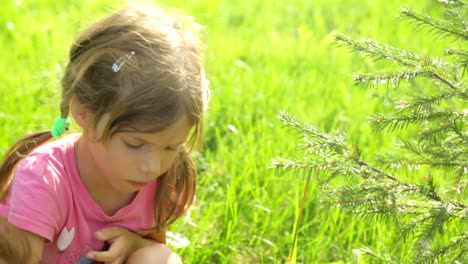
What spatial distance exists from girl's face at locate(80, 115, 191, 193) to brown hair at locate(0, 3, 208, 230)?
0.02 m

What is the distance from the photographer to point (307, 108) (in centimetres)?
409

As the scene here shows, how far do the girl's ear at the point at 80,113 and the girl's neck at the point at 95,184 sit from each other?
11 cm

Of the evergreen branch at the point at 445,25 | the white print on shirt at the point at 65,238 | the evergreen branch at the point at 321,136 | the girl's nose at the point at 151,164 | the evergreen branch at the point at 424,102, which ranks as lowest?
the white print on shirt at the point at 65,238

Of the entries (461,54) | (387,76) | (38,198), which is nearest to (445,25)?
(461,54)

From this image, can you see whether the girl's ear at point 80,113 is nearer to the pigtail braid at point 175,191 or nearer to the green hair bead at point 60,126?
the green hair bead at point 60,126

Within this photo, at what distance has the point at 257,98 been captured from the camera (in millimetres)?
4047

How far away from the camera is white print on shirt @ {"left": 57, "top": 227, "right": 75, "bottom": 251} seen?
252cm

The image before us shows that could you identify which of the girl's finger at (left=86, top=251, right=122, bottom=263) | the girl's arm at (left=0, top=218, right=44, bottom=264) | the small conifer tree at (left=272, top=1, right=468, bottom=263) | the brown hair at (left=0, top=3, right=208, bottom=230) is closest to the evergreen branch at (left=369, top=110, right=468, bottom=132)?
the small conifer tree at (left=272, top=1, right=468, bottom=263)

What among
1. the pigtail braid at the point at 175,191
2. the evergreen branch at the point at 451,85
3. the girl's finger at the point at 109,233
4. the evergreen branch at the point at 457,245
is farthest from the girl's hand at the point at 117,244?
the evergreen branch at the point at 451,85

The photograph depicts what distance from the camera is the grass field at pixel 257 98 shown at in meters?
3.07

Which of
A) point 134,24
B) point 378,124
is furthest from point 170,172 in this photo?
point 378,124

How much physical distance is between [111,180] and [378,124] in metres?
0.78

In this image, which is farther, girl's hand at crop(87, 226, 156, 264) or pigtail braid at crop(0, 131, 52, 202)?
pigtail braid at crop(0, 131, 52, 202)

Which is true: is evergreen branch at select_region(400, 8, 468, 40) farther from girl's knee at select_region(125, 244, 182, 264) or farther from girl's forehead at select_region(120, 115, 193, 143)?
girl's knee at select_region(125, 244, 182, 264)
